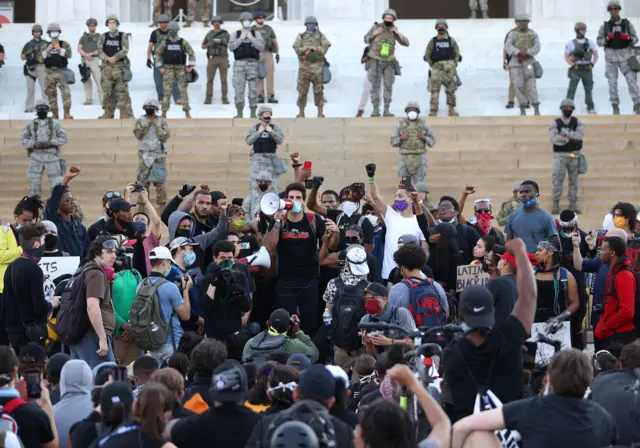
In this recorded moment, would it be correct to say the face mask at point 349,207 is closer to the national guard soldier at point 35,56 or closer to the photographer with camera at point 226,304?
the photographer with camera at point 226,304

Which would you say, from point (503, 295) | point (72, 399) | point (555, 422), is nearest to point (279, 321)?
point (503, 295)

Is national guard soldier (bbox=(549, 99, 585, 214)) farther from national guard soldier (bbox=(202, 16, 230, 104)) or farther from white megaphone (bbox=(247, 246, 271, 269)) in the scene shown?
white megaphone (bbox=(247, 246, 271, 269))

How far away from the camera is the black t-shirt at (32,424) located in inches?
292

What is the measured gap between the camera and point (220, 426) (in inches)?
274

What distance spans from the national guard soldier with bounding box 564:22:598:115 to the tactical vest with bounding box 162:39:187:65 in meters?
6.05

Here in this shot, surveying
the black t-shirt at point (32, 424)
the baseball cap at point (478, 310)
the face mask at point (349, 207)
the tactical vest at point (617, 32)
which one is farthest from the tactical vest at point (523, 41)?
the black t-shirt at point (32, 424)

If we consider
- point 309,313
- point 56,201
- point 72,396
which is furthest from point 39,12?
point 72,396

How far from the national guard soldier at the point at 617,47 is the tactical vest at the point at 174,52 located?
21.2 feet

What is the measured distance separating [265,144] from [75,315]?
7.64 m

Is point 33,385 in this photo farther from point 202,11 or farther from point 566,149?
point 202,11

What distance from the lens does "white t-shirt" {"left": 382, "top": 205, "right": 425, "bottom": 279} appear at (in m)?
13.7

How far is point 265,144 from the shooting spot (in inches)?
723

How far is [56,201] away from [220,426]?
7.46m

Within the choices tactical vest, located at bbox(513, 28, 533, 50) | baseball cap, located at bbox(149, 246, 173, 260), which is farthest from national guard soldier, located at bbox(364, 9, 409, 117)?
baseball cap, located at bbox(149, 246, 173, 260)
